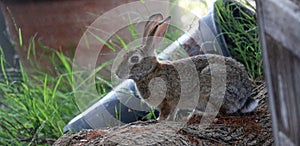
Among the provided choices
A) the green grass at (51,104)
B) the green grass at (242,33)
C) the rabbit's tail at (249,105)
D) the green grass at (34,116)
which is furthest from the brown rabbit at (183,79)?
the green grass at (34,116)

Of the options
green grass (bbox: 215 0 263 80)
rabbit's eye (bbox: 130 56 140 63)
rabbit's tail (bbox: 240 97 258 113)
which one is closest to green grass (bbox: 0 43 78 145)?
rabbit's eye (bbox: 130 56 140 63)

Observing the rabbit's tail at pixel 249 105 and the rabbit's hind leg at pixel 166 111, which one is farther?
the rabbit's hind leg at pixel 166 111

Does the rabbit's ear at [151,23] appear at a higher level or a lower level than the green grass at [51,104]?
higher

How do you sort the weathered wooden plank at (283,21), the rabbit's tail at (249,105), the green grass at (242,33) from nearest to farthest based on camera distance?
the weathered wooden plank at (283,21) → the rabbit's tail at (249,105) → the green grass at (242,33)

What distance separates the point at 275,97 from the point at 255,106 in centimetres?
100

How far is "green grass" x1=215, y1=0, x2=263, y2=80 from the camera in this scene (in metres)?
3.71

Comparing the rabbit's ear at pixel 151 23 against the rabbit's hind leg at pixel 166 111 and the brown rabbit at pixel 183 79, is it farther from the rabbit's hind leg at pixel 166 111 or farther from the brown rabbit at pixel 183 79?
the rabbit's hind leg at pixel 166 111

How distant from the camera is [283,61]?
180 centimetres

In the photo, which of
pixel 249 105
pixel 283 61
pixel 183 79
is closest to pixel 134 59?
pixel 183 79

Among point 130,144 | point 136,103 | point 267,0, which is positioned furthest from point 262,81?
point 267,0

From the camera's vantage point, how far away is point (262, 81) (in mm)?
3471

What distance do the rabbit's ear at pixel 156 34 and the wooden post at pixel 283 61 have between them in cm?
125

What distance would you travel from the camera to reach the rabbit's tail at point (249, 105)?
2.87 meters

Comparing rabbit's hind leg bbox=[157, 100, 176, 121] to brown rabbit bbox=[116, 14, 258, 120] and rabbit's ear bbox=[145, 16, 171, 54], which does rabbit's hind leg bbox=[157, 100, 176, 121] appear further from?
rabbit's ear bbox=[145, 16, 171, 54]
